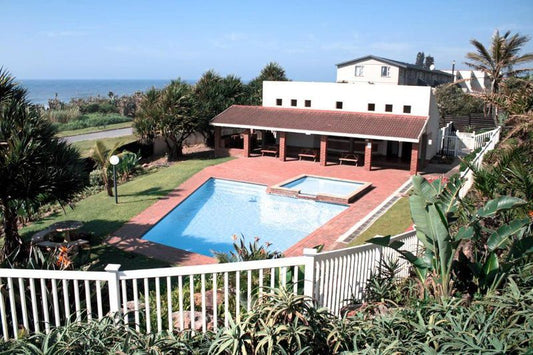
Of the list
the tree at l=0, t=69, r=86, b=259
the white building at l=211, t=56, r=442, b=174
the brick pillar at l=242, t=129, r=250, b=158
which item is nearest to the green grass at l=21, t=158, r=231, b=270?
the tree at l=0, t=69, r=86, b=259

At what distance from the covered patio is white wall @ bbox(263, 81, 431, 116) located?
1.95 ft

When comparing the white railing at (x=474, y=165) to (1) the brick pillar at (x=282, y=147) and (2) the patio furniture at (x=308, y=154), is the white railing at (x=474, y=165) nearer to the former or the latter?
(2) the patio furniture at (x=308, y=154)

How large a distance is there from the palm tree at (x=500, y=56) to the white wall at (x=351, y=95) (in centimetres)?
980

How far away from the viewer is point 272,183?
23.6 metres

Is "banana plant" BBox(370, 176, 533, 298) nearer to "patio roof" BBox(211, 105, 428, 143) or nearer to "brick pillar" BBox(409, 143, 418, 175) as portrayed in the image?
"patio roof" BBox(211, 105, 428, 143)

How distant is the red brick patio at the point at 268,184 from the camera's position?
14758mm

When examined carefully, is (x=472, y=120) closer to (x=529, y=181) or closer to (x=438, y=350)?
(x=529, y=181)

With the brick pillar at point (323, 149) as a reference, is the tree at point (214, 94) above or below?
above

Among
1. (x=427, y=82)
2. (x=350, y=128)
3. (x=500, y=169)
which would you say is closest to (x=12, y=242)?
(x=500, y=169)

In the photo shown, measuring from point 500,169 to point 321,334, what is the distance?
7.40m

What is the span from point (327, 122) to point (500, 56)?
1560cm

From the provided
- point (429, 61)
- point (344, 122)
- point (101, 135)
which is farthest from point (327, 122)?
point (429, 61)

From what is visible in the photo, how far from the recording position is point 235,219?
19375 millimetres

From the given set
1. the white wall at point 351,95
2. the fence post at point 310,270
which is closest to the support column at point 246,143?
the white wall at point 351,95
